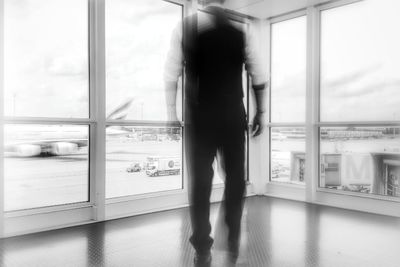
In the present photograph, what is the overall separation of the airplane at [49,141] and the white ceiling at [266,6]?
2.01m

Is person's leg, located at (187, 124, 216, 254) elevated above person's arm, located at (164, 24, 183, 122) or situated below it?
below

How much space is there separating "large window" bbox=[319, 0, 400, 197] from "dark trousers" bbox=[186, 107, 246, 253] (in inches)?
92.0

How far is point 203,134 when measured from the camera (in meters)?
1.90

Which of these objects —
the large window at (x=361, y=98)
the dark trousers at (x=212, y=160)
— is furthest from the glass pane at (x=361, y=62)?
the dark trousers at (x=212, y=160)

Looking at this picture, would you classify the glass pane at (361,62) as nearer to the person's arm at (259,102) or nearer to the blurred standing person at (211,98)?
the person's arm at (259,102)

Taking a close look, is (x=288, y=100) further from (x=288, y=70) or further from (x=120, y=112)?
(x=120, y=112)

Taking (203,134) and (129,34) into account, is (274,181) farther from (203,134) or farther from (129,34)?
(203,134)

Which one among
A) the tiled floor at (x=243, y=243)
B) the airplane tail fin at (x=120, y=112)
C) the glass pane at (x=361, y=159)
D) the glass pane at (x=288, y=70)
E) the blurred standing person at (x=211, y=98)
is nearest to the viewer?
the blurred standing person at (x=211, y=98)

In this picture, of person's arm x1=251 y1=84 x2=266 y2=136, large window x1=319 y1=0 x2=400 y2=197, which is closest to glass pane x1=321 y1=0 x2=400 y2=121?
large window x1=319 y1=0 x2=400 y2=197

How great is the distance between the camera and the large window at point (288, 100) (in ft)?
14.4

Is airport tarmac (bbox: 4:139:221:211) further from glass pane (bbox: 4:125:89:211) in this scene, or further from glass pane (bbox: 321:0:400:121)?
glass pane (bbox: 321:0:400:121)

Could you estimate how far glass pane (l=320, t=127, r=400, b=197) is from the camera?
360cm

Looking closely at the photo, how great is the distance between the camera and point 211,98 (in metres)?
1.86

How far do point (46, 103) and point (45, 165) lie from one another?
1.78 ft
